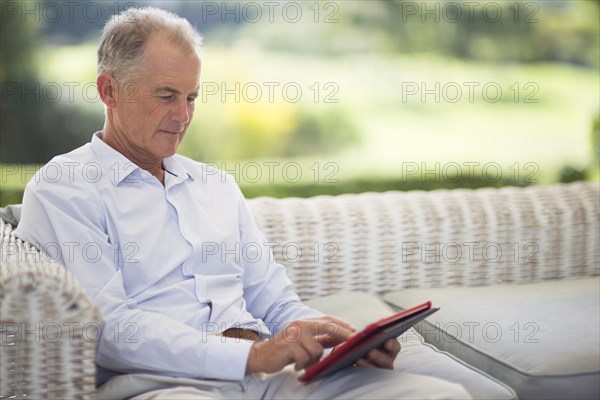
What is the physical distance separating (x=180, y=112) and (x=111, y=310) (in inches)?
24.7

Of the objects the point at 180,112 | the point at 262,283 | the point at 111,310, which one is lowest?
the point at 262,283

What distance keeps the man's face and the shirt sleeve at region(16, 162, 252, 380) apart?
10.7 inches

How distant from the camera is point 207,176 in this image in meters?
2.30

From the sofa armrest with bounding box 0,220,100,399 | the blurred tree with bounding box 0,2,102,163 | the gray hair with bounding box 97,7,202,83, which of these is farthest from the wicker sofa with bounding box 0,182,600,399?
the blurred tree with bounding box 0,2,102,163

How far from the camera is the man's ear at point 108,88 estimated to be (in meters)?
2.10

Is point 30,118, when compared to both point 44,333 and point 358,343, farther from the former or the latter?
point 358,343

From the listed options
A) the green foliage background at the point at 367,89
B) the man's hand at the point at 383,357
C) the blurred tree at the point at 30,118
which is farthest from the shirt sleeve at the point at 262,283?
the blurred tree at the point at 30,118

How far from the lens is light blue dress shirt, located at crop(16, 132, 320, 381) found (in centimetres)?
175

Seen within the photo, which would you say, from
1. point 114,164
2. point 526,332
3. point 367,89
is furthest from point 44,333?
point 367,89

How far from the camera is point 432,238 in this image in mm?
2793

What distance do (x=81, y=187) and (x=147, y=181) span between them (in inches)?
8.8

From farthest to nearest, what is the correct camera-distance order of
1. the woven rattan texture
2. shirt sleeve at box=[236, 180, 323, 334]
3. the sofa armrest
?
the woven rattan texture → shirt sleeve at box=[236, 180, 323, 334] → the sofa armrest

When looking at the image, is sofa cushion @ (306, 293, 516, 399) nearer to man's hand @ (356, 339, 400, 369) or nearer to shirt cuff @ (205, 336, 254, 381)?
man's hand @ (356, 339, 400, 369)

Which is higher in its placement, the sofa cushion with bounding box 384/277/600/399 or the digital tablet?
the digital tablet
